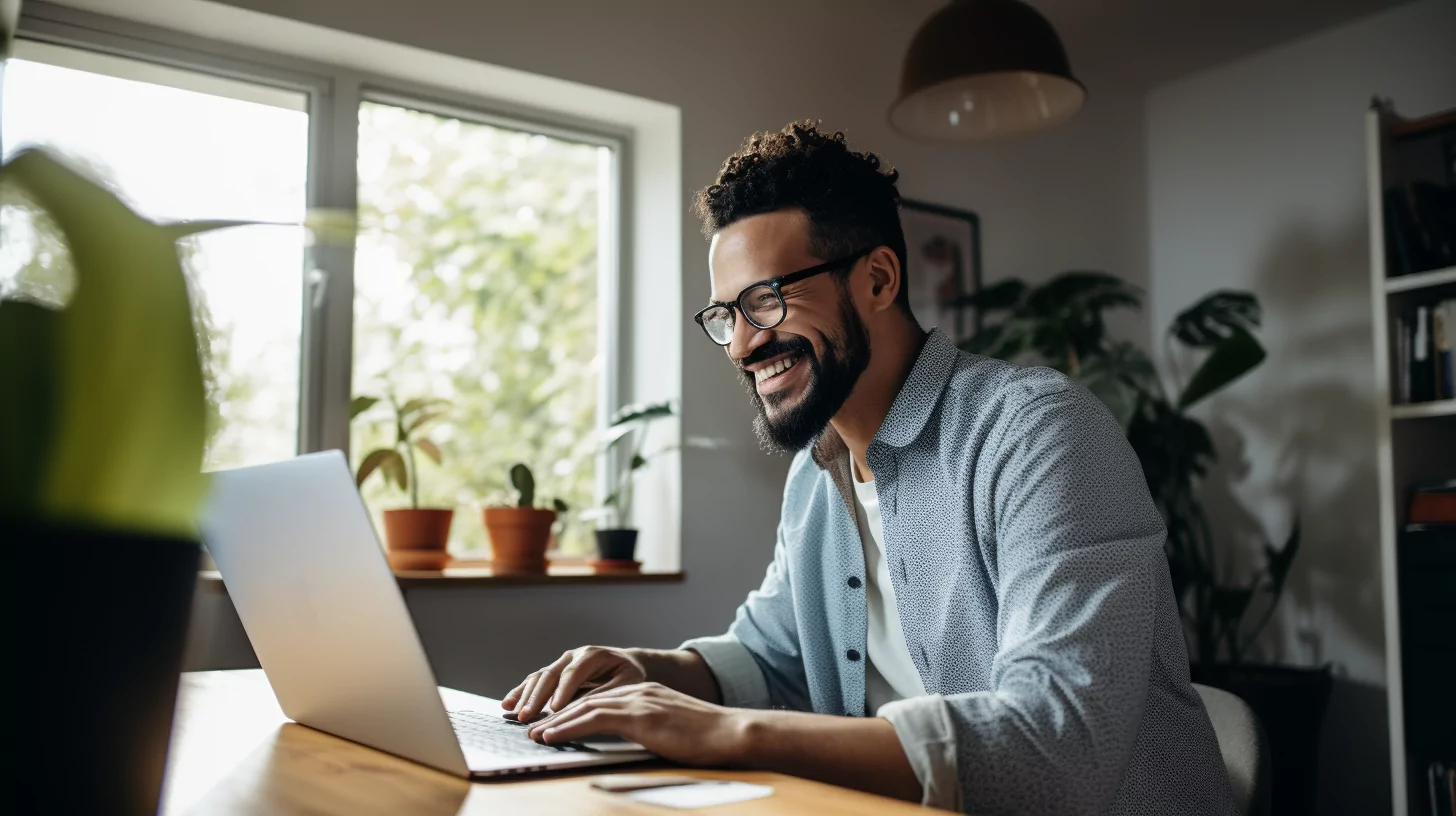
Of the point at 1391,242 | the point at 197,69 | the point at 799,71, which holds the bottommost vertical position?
the point at 1391,242

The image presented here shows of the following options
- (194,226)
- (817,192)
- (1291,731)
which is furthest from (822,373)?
(1291,731)

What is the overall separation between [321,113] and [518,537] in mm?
1034

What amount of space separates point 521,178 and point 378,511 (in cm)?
91

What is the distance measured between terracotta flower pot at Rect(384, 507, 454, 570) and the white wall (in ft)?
8.45

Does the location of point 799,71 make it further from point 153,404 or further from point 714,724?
point 153,404

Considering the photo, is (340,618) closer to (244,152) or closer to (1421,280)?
(244,152)

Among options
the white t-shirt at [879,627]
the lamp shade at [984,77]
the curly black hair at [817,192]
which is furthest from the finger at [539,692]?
the lamp shade at [984,77]

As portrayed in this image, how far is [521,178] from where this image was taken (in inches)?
110

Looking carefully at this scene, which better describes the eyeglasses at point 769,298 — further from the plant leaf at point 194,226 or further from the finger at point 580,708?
the plant leaf at point 194,226

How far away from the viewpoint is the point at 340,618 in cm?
84

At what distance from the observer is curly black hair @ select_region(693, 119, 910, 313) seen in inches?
57.7

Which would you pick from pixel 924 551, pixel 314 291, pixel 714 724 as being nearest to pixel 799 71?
pixel 314 291

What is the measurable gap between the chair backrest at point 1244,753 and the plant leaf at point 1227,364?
78.9 inches

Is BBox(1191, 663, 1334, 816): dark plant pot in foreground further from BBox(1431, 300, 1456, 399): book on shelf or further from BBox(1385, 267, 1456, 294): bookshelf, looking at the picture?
BBox(1385, 267, 1456, 294): bookshelf
